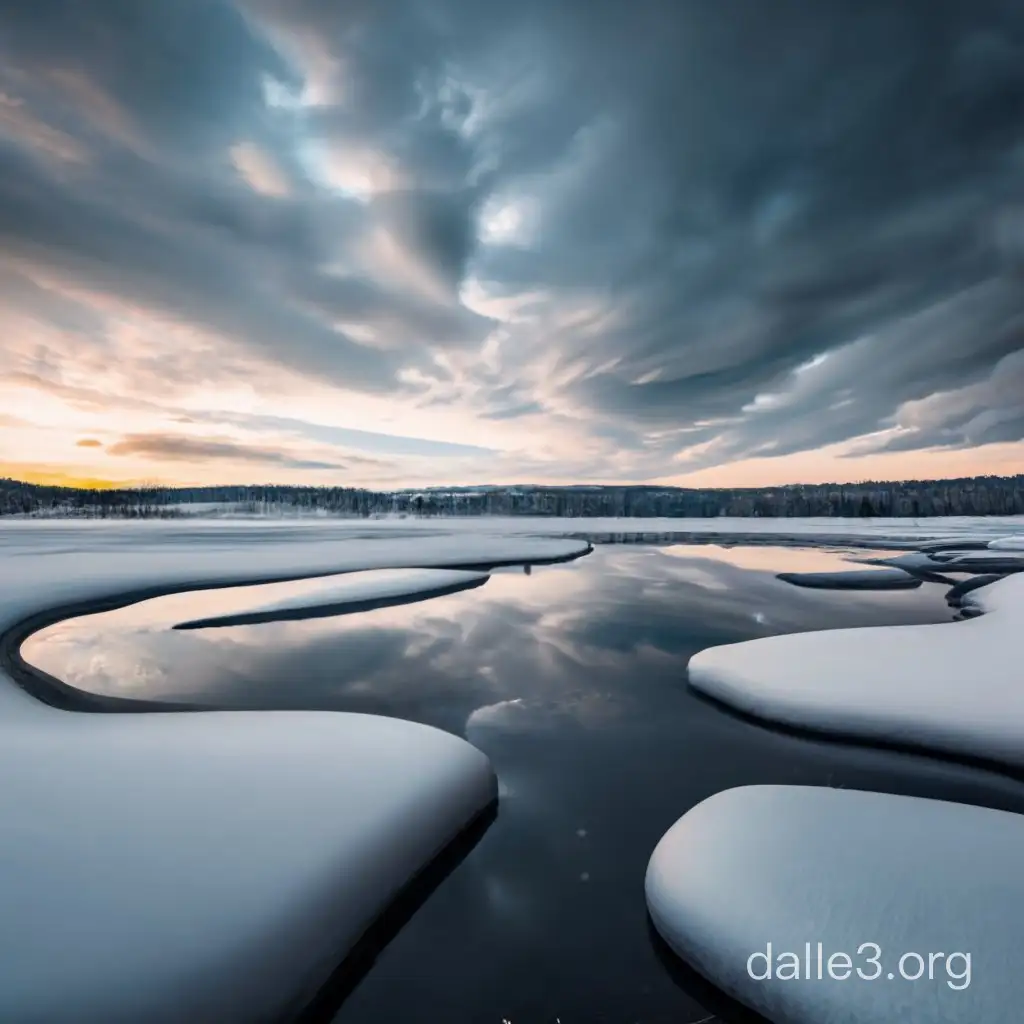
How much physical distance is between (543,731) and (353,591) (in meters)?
9.95

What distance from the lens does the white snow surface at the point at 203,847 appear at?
8.86ft

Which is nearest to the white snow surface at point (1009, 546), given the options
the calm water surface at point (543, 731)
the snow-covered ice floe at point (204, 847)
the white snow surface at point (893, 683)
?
the calm water surface at point (543, 731)

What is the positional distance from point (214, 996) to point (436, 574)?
16750mm

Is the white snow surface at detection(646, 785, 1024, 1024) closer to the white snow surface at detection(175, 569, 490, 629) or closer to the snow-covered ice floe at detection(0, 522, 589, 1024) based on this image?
the snow-covered ice floe at detection(0, 522, 589, 1024)

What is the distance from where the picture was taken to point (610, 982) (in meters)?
3.32

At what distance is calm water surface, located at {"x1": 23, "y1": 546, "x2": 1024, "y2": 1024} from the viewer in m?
3.36

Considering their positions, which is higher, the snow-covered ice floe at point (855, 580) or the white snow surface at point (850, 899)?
the snow-covered ice floe at point (855, 580)

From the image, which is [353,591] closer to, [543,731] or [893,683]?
[543,731]

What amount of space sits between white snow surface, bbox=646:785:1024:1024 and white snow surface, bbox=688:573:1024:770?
205 centimetres

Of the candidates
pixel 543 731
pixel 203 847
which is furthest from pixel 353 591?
pixel 203 847

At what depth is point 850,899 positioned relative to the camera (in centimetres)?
332

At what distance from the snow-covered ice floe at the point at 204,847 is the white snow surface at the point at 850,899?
1.98 m

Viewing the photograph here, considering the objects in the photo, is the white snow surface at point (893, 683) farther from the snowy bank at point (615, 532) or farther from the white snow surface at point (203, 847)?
the snowy bank at point (615, 532)

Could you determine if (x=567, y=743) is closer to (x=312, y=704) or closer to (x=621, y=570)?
(x=312, y=704)
